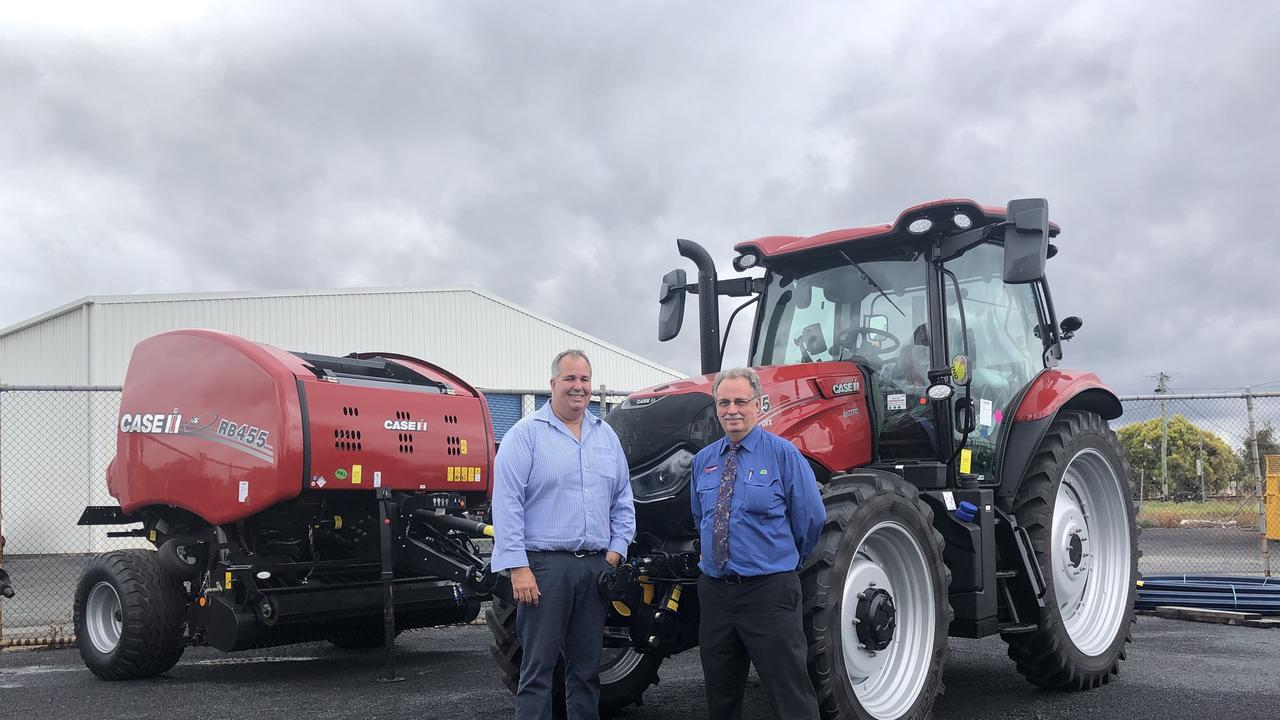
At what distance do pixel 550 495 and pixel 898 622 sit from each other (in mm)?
2003

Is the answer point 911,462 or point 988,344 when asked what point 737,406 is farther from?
point 988,344

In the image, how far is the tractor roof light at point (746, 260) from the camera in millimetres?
6488

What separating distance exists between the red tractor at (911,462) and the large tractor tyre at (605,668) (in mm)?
12

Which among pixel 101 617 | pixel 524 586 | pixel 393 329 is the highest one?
pixel 393 329

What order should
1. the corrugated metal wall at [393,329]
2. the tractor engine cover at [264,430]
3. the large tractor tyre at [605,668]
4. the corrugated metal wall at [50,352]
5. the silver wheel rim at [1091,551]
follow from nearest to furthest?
1. the large tractor tyre at [605,668]
2. the silver wheel rim at [1091,551]
3. the tractor engine cover at [264,430]
4. the corrugated metal wall at [50,352]
5. the corrugated metal wall at [393,329]

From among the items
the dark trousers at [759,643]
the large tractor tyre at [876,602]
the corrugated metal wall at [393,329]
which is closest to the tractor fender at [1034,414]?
the large tractor tyre at [876,602]

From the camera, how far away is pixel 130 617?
6891mm

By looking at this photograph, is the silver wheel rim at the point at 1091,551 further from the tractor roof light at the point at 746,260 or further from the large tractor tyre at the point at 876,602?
the tractor roof light at the point at 746,260

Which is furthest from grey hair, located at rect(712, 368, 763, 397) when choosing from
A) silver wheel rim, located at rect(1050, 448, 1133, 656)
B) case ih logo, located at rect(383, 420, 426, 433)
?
case ih logo, located at rect(383, 420, 426, 433)

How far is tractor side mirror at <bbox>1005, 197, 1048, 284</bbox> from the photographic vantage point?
517 centimetres

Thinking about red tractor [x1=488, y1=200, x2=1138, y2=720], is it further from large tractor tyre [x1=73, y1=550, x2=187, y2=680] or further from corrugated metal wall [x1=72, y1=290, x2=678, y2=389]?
corrugated metal wall [x1=72, y1=290, x2=678, y2=389]

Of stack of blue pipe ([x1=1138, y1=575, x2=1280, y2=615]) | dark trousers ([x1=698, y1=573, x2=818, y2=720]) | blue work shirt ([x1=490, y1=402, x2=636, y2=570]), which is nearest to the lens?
dark trousers ([x1=698, y1=573, x2=818, y2=720])

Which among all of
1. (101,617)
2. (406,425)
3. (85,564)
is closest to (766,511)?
(406,425)

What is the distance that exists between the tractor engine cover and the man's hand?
9.73ft
